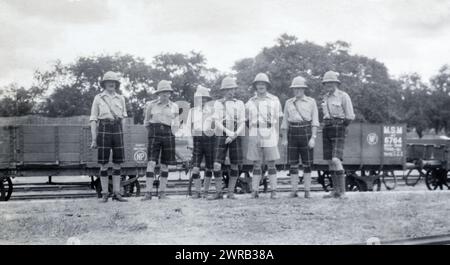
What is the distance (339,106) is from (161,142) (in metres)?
2.96

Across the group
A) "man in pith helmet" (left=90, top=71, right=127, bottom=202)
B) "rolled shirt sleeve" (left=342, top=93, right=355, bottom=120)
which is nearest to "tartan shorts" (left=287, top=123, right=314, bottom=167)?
"rolled shirt sleeve" (left=342, top=93, right=355, bottom=120)

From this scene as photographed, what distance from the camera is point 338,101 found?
7.35m

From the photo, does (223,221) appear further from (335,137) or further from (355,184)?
(355,184)

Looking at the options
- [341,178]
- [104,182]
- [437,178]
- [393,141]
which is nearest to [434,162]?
A: [437,178]

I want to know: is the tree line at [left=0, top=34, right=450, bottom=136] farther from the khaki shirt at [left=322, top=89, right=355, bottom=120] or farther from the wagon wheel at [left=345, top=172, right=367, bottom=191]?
the khaki shirt at [left=322, top=89, right=355, bottom=120]

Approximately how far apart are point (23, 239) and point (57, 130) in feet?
20.3

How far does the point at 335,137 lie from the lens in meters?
7.36

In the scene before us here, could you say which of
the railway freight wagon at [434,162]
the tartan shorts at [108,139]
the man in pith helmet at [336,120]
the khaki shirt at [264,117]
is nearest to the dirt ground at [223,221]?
the man in pith helmet at [336,120]

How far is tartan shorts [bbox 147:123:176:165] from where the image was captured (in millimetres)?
7172

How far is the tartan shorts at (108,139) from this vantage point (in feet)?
22.7

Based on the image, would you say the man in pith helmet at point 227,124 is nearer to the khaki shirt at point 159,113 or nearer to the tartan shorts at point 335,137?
the khaki shirt at point 159,113

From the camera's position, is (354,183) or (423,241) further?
(354,183)
